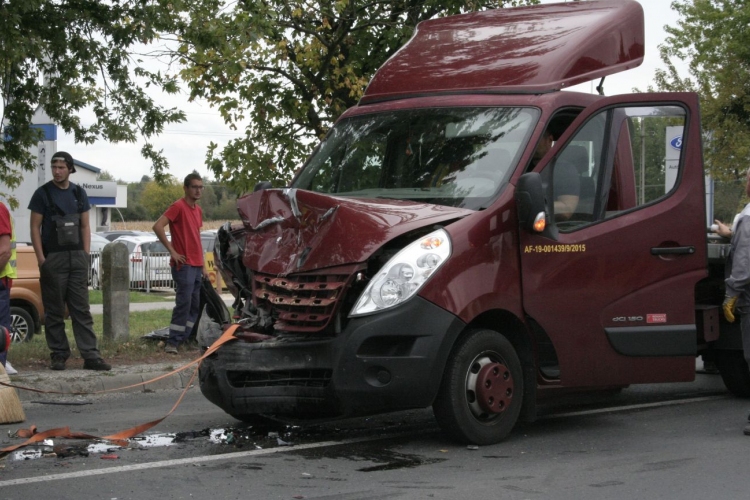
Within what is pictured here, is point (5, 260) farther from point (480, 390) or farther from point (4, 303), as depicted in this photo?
point (480, 390)

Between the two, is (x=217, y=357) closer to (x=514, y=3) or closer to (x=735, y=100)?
(x=514, y=3)

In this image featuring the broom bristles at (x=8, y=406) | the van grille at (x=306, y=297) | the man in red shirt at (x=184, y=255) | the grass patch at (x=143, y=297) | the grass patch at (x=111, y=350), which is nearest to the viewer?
the van grille at (x=306, y=297)

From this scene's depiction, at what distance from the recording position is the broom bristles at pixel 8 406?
290 inches

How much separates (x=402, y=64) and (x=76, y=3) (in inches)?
168

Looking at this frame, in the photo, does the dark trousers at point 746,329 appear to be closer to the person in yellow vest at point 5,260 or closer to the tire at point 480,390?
the tire at point 480,390

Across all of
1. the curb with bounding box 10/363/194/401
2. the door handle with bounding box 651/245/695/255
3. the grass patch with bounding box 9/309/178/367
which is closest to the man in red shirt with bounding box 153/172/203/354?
the grass patch with bounding box 9/309/178/367

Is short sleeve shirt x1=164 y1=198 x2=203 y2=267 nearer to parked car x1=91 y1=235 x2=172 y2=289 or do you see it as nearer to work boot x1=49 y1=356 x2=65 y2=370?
work boot x1=49 y1=356 x2=65 y2=370

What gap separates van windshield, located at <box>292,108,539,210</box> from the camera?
22.5 ft

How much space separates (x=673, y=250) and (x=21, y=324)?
893 cm

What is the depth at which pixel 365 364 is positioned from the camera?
6.12 m

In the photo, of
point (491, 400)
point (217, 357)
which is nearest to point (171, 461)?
point (217, 357)

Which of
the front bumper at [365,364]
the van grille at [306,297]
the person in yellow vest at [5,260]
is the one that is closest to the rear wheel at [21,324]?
the person in yellow vest at [5,260]

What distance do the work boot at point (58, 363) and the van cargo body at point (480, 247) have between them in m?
3.15

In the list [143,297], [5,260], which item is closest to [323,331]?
[5,260]
